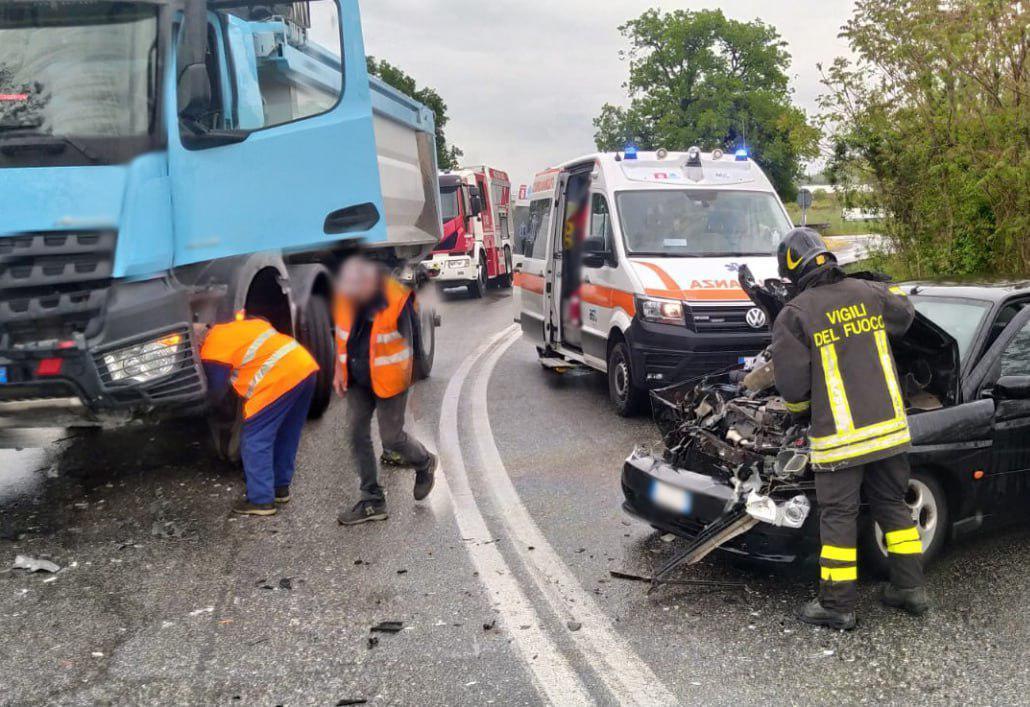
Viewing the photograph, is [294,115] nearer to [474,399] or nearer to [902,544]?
[474,399]

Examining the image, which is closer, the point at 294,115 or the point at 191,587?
the point at 191,587

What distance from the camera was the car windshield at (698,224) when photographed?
872 centimetres

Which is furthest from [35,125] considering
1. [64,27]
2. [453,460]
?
[453,460]

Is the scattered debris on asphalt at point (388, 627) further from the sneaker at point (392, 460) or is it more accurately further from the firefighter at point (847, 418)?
the sneaker at point (392, 460)

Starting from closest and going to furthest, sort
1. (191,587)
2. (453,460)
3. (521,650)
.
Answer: (521,650) < (191,587) < (453,460)

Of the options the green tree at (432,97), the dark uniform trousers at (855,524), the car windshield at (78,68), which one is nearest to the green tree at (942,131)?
the dark uniform trousers at (855,524)

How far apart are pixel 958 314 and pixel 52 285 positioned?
189 inches

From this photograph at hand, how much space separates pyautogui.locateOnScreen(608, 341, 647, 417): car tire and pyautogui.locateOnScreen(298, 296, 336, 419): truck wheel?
2485mm

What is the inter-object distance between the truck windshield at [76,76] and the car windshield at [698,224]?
448cm

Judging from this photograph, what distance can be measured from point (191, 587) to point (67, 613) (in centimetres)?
56

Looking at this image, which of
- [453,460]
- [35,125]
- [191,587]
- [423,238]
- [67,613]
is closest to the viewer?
[67,613]

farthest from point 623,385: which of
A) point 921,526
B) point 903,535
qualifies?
point 903,535

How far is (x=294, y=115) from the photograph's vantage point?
21.5ft

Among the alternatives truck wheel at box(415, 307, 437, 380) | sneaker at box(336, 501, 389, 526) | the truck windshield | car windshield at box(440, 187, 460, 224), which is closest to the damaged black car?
sneaker at box(336, 501, 389, 526)
